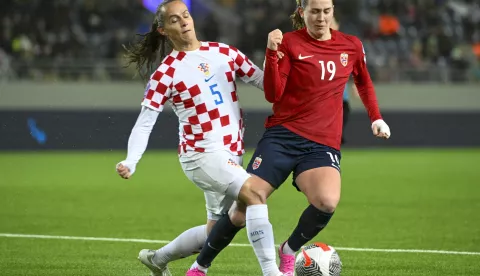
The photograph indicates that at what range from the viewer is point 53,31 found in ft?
69.2

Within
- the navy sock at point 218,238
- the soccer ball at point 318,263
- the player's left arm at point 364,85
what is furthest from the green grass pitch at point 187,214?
the player's left arm at point 364,85

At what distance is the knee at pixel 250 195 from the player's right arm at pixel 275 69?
1.93 feet

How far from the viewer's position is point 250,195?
19.1 ft

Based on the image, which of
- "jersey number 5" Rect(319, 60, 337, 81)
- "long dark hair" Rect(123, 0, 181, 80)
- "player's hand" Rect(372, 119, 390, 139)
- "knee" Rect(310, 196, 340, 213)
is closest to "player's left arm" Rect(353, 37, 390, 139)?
"player's hand" Rect(372, 119, 390, 139)

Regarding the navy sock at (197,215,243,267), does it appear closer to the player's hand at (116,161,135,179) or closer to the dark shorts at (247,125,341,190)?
the dark shorts at (247,125,341,190)

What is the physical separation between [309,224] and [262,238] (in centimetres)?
44

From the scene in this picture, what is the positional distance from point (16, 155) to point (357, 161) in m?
7.17

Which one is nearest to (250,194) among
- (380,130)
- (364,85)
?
(380,130)

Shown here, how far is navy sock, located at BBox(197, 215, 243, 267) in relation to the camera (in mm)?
6102

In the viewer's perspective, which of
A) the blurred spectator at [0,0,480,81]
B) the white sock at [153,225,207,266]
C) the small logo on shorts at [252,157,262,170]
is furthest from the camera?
the blurred spectator at [0,0,480,81]

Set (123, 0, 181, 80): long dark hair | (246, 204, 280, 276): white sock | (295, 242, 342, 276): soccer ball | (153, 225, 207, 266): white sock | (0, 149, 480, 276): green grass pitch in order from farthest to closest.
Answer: (0, 149, 480, 276): green grass pitch < (153, 225, 207, 266): white sock < (123, 0, 181, 80): long dark hair < (295, 242, 342, 276): soccer ball < (246, 204, 280, 276): white sock

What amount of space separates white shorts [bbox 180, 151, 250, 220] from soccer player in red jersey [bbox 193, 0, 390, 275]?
0.20 m

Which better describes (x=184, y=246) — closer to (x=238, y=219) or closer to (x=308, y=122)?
(x=238, y=219)

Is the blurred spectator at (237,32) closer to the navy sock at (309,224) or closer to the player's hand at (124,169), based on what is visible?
the navy sock at (309,224)
